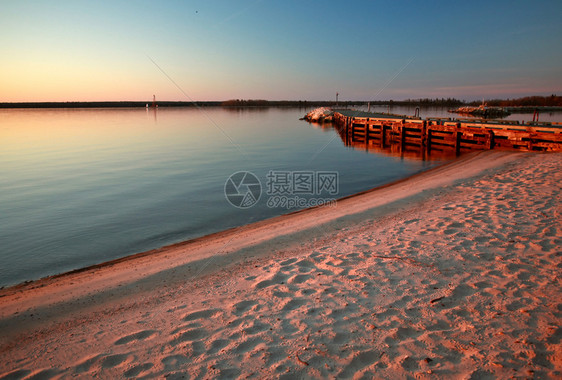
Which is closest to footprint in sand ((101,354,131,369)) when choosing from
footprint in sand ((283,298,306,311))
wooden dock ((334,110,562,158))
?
footprint in sand ((283,298,306,311))

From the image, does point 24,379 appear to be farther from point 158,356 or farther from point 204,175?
point 204,175

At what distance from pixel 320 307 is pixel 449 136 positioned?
70.8 feet

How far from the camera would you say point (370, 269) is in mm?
5215

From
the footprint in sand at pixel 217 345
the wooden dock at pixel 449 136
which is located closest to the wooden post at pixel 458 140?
the wooden dock at pixel 449 136

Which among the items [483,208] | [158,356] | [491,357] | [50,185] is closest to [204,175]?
[50,185]

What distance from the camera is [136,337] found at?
385cm

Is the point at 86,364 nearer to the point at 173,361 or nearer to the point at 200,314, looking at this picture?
the point at 173,361

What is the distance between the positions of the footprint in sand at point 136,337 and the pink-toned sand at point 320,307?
0.08 feet

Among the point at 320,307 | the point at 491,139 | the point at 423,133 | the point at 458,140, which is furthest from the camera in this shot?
the point at 423,133

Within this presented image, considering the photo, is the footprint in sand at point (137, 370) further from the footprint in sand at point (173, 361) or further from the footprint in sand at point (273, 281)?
the footprint in sand at point (273, 281)

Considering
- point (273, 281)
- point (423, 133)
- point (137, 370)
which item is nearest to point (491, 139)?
point (423, 133)

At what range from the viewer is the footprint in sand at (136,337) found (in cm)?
379

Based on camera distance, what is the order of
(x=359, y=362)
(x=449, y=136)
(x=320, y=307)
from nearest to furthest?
(x=359, y=362)
(x=320, y=307)
(x=449, y=136)

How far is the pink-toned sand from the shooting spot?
3275 mm
